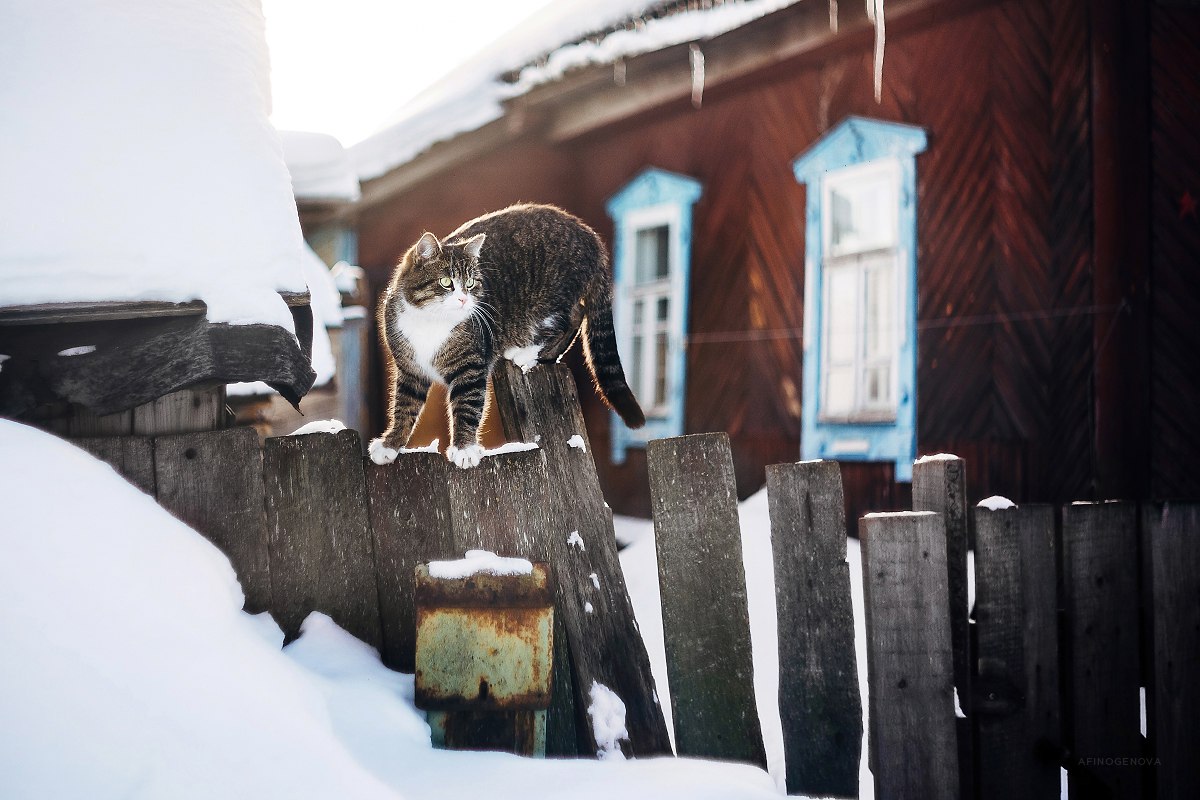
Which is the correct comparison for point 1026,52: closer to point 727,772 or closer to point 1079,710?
point 1079,710

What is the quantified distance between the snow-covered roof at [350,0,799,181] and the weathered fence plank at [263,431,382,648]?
5.49m

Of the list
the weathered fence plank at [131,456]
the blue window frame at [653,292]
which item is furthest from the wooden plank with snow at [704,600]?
the blue window frame at [653,292]

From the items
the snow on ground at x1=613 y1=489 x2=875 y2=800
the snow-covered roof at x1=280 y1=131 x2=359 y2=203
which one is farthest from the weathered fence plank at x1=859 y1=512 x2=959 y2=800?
the snow-covered roof at x1=280 y1=131 x2=359 y2=203

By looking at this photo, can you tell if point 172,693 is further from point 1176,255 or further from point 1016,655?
point 1176,255

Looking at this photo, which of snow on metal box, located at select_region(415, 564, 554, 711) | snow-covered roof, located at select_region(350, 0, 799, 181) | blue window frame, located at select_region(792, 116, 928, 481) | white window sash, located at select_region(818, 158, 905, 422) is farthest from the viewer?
snow-covered roof, located at select_region(350, 0, 799, 181)

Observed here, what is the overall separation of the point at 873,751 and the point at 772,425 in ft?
17.0

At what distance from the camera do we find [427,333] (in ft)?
10.7

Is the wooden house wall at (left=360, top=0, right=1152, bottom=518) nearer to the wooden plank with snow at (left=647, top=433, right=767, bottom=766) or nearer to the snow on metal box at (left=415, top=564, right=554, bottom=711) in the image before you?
the wooden plank with snow at (left=647, top=433, right=767, bottom=766)

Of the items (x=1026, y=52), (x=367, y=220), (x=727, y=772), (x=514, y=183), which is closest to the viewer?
(x=727, y=772)

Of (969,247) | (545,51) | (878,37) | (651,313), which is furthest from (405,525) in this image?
(545,51)

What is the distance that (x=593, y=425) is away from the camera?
30.0 feet

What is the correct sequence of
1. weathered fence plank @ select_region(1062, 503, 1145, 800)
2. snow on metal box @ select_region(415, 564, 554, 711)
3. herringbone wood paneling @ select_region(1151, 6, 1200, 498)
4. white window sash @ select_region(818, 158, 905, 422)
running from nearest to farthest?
1. snow on metal box @ select_region(415, 564, 554, 711)
2. weathered fence plank @ select_region(1062, 503, 1145, 800)
3. herringbone wood paneling @ select_region(1151, 6, 1200, 498)
4. white window sash @ select_region(818, 158, 905, 422)

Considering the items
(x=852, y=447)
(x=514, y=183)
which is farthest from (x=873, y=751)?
(x=514, y=183)

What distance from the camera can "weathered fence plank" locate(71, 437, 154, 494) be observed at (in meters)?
2.22
